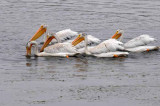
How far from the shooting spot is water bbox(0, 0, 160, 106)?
7.97 meters

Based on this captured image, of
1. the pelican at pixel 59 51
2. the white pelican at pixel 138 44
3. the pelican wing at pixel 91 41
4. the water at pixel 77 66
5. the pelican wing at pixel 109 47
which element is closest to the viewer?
the water at pixel 77 66

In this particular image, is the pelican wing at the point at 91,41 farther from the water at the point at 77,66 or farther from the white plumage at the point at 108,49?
the water at the point at 77,66

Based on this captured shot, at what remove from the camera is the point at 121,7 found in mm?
19766

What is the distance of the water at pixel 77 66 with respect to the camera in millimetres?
7973

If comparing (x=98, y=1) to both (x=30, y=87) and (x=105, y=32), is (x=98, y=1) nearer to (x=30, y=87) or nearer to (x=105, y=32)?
(x=105, y=32)

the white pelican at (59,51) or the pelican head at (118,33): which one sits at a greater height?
the pelican head at (118,33)

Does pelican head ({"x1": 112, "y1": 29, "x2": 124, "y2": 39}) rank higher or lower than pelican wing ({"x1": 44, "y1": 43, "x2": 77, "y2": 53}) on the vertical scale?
higher

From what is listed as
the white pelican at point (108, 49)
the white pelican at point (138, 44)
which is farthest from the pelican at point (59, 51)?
the white pelican at point (138, 44)

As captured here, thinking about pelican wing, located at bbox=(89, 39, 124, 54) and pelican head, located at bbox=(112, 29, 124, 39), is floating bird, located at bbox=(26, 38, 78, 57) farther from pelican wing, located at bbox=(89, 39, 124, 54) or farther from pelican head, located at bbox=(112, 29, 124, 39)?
pelican head, located at bbox=(112, 29, 124, 39)

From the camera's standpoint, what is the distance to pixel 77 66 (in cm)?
1080

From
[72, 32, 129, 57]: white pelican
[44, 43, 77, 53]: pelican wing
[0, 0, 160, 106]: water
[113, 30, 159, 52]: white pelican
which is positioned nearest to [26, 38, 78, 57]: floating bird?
[44, 43, 77, 53]: pelican wing

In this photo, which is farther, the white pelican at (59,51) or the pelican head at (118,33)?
the pelican head at (118,33)

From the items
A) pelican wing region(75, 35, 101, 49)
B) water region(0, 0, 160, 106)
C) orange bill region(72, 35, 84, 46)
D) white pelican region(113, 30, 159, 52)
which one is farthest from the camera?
pelican wing region(75, 35, 101, 49)

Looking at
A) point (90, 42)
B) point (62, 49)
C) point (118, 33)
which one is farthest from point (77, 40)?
point (118, 33)
